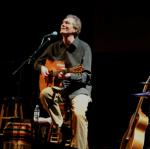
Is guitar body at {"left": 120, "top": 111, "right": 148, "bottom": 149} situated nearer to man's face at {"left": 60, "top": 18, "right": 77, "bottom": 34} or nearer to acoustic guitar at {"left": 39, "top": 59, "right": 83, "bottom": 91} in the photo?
acoustic guitar at {"left": 39, "top": 59, "right": 83, "bottom": 91}

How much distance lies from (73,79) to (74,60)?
41 centimetres

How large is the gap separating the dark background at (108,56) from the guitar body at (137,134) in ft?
4.83

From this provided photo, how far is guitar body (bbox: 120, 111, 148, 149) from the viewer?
3.83 meters

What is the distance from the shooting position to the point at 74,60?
4.86 metres

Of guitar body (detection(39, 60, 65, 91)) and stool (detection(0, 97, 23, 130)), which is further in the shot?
stool (detection(0, 97, 23, 130))

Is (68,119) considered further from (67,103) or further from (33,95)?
(33,95)

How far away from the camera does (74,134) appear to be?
442cm

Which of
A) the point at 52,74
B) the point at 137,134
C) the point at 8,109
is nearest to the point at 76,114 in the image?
the point at 52,74

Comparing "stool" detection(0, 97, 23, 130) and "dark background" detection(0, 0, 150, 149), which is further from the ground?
"dark background" detection(0, 0, 150, 149)

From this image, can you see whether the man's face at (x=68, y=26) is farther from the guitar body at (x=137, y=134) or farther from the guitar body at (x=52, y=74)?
the guitar body at (x=137, y=134)

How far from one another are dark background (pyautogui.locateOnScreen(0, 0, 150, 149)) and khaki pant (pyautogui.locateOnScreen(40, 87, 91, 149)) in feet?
3.62

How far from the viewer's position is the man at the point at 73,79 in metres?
4.38

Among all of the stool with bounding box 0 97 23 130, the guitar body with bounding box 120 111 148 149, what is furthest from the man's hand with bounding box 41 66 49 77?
the guitar body with bounding box 120 111 148 149

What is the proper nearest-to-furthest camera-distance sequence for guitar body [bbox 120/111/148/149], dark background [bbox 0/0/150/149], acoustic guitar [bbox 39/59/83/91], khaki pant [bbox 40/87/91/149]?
1. guitar body [bbox 120/111/148/149]
2. khaki pant [bbox 40/87/91/149]
3. acoustic guitar [bbox 39/59/83/91]
4. dark background [bbox 0/0/150/149]
